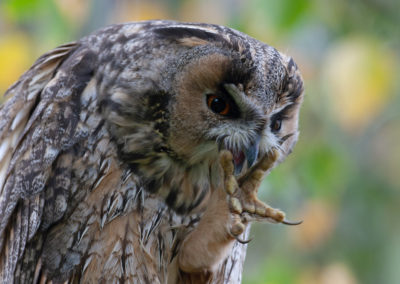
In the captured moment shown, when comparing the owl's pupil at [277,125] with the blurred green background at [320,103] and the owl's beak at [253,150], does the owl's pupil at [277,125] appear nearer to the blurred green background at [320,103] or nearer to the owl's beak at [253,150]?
the owl's beak at [253,150]

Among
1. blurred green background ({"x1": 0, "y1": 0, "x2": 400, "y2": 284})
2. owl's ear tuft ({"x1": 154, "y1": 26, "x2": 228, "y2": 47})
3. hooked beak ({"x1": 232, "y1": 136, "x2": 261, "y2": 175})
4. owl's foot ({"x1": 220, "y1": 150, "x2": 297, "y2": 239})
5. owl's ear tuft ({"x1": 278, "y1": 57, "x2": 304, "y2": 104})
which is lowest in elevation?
blurred green background ({"x1": 0, "y1": 0, "x2": 400, "y2": 284})

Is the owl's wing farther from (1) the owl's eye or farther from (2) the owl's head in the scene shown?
(1) the owl's eye

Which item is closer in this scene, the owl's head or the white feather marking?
the owl's head

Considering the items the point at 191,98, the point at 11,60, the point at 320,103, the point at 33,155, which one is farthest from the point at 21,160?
the point at 320,103

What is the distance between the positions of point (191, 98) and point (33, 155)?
571mm

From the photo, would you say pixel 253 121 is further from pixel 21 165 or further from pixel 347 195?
pixel 347 195

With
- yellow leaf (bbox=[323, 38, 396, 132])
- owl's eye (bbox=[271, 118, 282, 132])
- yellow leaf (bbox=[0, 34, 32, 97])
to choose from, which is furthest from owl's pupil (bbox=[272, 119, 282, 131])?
yellow leaf (bbox=[0, 34, 32, 97])

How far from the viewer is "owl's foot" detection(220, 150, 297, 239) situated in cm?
219

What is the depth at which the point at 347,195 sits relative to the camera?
5.62m

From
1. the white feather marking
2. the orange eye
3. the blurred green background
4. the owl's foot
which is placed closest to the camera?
the orange eye

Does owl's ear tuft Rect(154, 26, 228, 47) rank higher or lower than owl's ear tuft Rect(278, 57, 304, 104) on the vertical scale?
higher

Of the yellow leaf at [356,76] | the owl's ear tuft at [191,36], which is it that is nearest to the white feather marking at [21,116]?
the owl's ear tuft at [191,36]

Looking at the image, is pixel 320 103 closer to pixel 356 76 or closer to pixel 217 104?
pixel 356 76

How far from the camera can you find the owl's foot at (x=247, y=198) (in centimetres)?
219
